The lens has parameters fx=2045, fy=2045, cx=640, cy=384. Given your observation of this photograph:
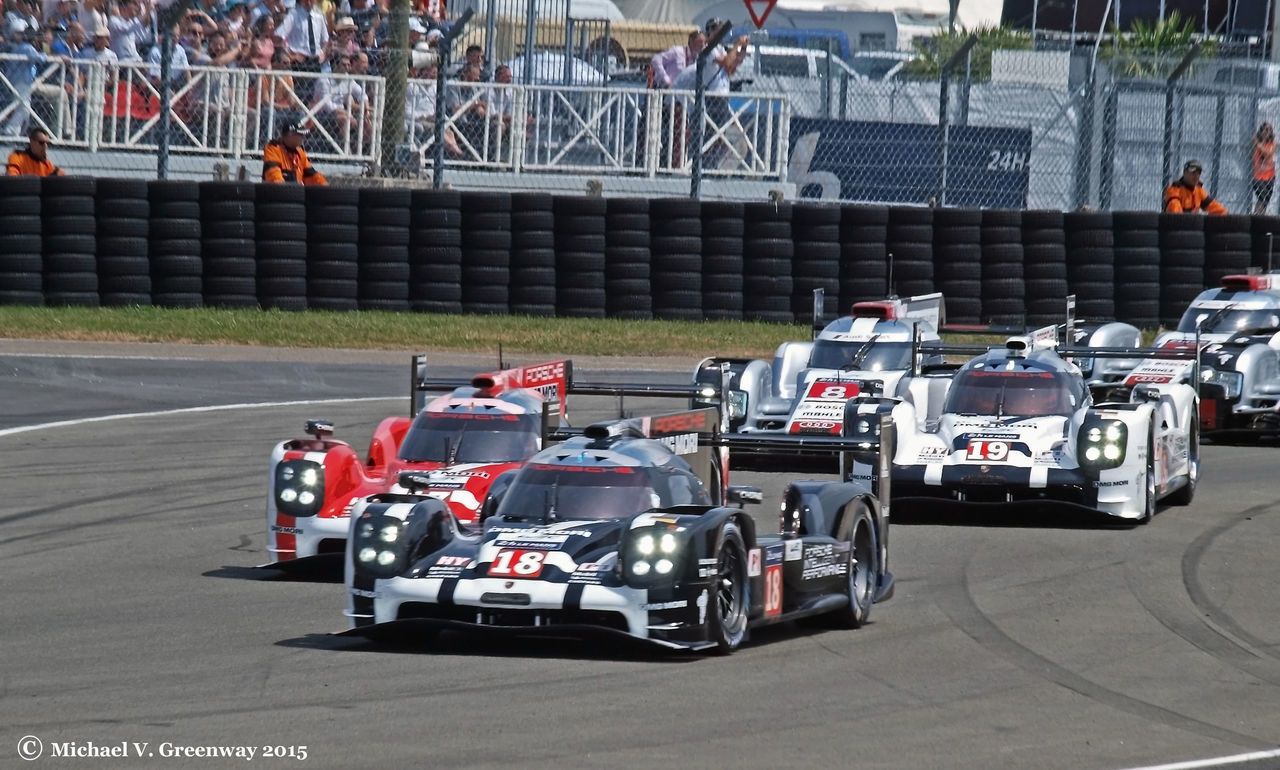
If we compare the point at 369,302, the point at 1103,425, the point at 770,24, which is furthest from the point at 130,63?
the point at 770,24

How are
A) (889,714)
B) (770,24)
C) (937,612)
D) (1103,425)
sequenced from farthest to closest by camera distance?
1. (770,24)
2. (1103,425)
3. (937,612)
4. (889,714)

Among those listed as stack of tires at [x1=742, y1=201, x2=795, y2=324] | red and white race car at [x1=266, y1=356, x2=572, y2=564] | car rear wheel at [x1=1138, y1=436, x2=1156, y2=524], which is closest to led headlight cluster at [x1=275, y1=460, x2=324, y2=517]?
red and white race car at [x1=266, y1=356, x2=572, y2=564]

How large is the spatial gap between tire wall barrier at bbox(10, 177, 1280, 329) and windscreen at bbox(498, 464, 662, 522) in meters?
13.1

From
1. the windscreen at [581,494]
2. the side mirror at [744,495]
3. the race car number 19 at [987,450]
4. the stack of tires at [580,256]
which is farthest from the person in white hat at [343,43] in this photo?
the windscreen at [581,494]

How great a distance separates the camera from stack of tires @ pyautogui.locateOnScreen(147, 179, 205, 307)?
70.4ft

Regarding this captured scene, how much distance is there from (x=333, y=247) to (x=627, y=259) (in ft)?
10.6

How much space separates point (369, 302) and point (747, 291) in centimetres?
420

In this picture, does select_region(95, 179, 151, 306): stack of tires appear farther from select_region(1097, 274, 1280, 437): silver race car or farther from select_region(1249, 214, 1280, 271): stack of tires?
select_region(1249, 214, 1280, 271): stack of tires

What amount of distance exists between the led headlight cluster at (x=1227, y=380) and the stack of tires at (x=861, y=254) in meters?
5.49

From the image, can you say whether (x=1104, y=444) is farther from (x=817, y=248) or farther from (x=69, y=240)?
(x=69, y=240)

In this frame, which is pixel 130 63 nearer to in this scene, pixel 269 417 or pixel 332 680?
pixel 269 417

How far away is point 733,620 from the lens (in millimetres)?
8703

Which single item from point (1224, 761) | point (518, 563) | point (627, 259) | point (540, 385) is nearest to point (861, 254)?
point (627, 259)

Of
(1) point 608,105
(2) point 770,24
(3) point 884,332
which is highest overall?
(2) point 770,24
